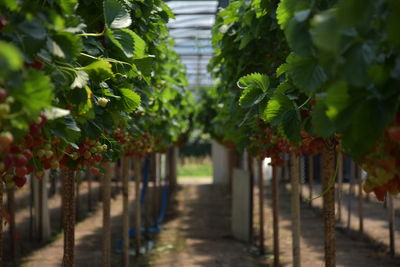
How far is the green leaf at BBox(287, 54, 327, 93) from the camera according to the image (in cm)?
166

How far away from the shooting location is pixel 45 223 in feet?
30.7

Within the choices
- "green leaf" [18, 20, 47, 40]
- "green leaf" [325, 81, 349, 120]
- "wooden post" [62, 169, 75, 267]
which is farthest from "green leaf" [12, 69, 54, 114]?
"wooden post" [62, 169, 75, 267]

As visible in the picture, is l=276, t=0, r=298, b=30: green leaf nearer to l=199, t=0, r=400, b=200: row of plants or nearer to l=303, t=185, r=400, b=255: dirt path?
l=199, t=0, r=400, b=200: row of plants

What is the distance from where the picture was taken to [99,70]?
2078mm

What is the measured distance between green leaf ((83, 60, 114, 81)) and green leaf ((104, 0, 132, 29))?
181 millimetres

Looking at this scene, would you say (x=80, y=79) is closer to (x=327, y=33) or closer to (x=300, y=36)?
(x=300, y=36)


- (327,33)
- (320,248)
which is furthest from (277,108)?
(320,248)

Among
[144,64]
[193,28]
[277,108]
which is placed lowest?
[277,108]

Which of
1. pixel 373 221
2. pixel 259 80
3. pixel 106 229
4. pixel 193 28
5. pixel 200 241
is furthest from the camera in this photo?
pixel 193 28

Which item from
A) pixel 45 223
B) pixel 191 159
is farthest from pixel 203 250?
pixel 191 159

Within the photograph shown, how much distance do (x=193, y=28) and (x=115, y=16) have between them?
13.2 meters

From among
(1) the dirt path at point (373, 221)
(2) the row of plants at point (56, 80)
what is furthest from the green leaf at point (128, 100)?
(1) the dirt path at point (373, 221)

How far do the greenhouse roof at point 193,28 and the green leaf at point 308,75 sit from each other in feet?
27.9

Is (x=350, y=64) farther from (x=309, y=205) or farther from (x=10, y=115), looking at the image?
(x=309, y=205)
